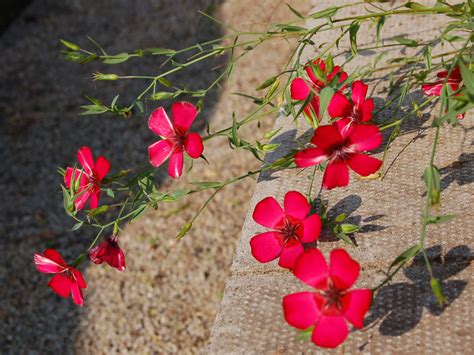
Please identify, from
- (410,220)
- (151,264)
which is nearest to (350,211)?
(410,220)

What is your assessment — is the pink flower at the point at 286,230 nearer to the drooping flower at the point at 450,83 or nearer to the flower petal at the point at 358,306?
the flower petal at the point at 358,306

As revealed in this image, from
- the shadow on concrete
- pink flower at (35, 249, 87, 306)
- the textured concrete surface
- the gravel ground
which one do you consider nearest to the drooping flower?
the textured concrete surface

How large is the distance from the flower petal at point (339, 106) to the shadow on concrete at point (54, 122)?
1.07 m

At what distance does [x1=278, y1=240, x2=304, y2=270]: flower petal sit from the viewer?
3.20ft

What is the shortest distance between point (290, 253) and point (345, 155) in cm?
16

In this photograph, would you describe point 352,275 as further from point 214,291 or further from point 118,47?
point 118,47

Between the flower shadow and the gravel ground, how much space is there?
1.16 m

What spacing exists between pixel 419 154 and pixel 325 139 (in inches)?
14.1

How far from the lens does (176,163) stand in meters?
1.05

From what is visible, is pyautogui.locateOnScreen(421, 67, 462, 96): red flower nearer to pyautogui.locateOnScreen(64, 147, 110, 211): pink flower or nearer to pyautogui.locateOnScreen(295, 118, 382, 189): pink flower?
pyautogui.locateOnScreen(295, 118, 382, 189): pink flower

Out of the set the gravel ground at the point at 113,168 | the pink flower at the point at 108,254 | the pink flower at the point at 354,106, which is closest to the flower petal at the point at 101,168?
the pink flower at the point at 108,254

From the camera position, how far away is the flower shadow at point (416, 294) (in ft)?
3.05

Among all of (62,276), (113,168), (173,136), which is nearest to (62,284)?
(62,276)

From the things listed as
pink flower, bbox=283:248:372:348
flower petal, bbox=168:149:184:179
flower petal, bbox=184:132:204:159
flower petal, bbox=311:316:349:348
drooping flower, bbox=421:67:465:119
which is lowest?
flower petal, bbox=311:316:349:348
